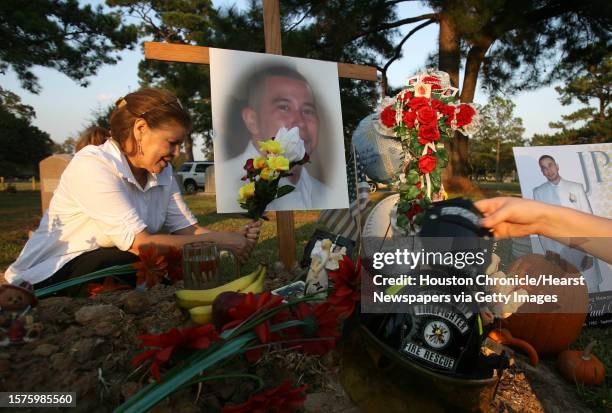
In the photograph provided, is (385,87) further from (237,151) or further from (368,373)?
(368,373)

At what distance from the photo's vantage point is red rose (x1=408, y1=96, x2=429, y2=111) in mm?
2740

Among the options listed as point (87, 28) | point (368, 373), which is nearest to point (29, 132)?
point (87, 28)

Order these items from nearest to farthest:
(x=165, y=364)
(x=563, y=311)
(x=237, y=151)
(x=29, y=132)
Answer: (x=165, y=364), (x=563, y=311), (x=237, y=151), (x=29, y=132)

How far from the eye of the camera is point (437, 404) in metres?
1.06

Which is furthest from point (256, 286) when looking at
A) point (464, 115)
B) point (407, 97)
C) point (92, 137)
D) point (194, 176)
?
point (194, 176)

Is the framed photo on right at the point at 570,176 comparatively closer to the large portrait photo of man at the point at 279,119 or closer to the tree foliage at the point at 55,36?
the large portrait photo of man at the point at 279,119

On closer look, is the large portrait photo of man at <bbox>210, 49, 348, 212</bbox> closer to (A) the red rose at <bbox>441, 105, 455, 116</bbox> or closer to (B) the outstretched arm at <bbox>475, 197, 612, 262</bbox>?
(A) the red rose at <bbox>441, 105, 455, 116</bbox>

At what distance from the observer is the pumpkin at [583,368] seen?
178cm

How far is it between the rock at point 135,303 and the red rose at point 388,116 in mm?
2170

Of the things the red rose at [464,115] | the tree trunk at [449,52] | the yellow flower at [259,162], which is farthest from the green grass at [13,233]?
the tree trunk at [449,52]

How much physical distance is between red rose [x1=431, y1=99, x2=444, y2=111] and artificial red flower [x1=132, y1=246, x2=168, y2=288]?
209cm

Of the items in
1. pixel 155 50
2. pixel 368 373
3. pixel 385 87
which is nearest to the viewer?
pixel 368 373

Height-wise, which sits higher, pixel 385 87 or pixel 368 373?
pixel 385 87

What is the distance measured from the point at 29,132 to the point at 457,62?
32.1 metres
